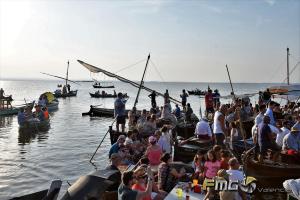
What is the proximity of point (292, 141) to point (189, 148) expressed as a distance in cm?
431

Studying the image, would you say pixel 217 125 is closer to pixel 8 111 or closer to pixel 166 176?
pixel 166 176

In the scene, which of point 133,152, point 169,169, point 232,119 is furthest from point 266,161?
point 232,119

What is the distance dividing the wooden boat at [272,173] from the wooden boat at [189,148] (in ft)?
14.6

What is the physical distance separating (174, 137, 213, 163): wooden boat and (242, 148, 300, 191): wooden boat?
14.6ft

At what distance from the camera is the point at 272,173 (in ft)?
32.8

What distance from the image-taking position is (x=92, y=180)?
30.0 feet

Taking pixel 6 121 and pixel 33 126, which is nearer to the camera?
pixel 33 126

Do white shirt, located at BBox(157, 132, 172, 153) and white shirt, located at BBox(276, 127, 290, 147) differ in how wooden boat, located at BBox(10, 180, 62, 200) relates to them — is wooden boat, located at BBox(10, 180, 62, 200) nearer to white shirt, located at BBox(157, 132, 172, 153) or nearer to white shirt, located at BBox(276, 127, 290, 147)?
white shirt, located at BBox(157, 132, 172, 153)

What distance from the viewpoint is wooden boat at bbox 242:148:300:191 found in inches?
389

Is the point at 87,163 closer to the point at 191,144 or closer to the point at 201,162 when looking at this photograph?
the point at 191,144

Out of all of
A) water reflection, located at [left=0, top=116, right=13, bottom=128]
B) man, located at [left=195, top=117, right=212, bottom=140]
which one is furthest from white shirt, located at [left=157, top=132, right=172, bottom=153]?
water reflection, located at [left=0, top=116, right=13, bottom=128]

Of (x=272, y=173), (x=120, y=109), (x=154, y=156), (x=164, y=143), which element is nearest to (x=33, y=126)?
(x=120, y=109)

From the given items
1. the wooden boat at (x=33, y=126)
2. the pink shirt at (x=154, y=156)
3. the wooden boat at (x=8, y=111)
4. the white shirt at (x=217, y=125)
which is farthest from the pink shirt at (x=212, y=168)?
the wooden boat at (x=8, y=111)

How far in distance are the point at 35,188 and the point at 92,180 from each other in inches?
289
